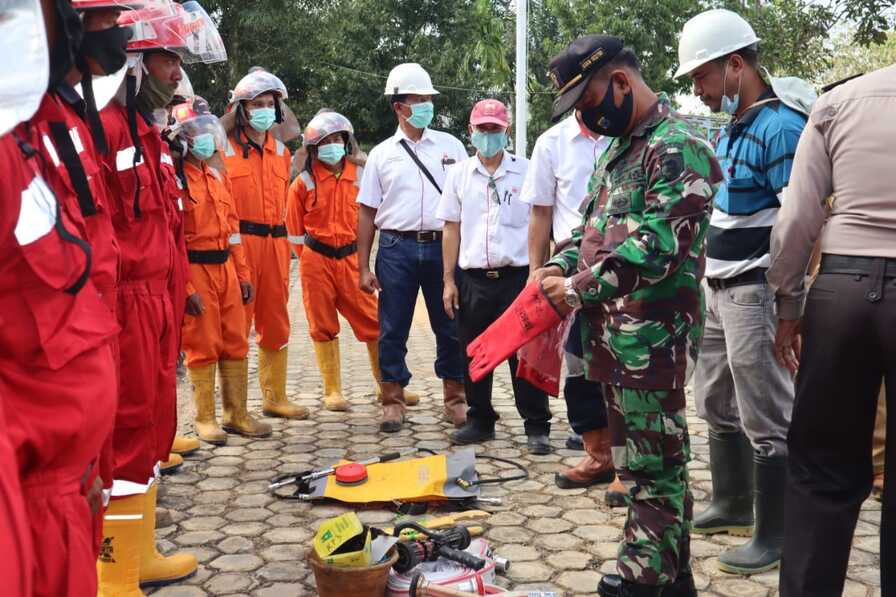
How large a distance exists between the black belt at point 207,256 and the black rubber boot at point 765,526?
3609 millimetres

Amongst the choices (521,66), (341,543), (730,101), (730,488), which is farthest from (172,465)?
(521,66)

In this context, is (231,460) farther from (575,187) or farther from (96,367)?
(96,367)

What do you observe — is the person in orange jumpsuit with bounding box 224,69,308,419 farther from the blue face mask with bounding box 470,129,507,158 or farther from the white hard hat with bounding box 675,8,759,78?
the white hard hat with bounding box 675,8,759,78

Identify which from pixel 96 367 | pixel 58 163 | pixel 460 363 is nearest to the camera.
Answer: pixel 96 367

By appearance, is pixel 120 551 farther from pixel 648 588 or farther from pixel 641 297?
pixel 641 297

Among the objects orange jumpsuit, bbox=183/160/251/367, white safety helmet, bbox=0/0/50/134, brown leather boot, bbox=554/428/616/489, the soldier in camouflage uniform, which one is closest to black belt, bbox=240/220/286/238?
orange jumpsuit, bbox=183/160/251/367

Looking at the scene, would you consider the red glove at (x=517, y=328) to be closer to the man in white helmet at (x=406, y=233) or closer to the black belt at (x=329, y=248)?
the man in white helmet at (x=406, y=233)

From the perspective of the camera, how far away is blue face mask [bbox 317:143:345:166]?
6.91 m

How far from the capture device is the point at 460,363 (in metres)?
6.65

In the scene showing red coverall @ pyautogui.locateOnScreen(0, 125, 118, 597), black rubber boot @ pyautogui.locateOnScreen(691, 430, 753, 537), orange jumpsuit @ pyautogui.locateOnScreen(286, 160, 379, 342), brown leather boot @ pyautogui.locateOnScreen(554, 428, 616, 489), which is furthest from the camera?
orange jumpsuit @ pyautogui.locateOnScreen(286, 160, 379, 342)

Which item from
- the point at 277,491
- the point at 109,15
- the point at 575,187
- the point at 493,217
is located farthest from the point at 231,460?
the point at 109,15

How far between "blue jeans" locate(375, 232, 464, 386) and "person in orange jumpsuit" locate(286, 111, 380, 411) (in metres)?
0.45

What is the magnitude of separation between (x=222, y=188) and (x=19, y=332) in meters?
4.13

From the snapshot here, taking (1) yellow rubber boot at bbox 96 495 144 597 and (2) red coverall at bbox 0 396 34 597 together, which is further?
(1) yellow rubber boot at bbox 96 495 144 597
